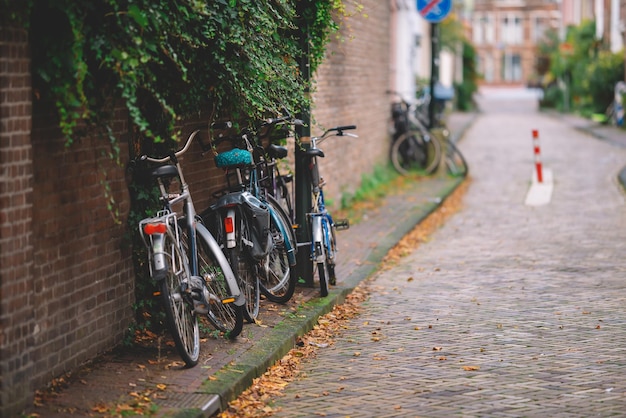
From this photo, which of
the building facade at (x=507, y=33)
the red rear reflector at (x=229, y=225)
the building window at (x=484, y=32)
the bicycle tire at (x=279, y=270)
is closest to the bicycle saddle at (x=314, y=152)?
the bicycle tire at (x=279, y=270)

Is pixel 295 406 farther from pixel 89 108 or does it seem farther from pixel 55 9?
pixel 55 9

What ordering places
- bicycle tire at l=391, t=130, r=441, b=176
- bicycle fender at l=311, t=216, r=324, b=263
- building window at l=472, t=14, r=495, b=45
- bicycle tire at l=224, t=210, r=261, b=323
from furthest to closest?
building window at l=472, t=14, r=495, b=45 < bicycle tire at l=391, t=130, r=441, b=176 < bicycle fender at l=311, t=216, r=324, b=263 < bicycle tire at l=224, t=210, r=261, b=323

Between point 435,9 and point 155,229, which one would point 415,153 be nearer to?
point 435,9

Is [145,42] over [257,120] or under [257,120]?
over

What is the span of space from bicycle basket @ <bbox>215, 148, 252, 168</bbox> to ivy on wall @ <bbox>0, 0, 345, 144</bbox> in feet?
0.99

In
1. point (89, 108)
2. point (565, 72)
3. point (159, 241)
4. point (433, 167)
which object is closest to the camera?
point (89, 108)

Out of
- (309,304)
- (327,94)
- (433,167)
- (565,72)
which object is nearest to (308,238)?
(309,304)

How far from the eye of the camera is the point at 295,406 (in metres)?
5.83

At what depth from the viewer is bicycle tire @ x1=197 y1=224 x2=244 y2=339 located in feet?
22.0

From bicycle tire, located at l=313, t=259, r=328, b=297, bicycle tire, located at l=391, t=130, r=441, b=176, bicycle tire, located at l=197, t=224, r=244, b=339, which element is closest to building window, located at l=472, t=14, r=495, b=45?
bicycle tire, located at l=391, t=130, r=441, b=176

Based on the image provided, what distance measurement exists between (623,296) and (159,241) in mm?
4488


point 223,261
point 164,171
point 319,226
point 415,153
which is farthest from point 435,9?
point 164,171

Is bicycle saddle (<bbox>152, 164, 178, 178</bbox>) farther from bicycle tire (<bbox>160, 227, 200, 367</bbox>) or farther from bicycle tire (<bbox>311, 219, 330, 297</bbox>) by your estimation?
bicycle tire (<bbox>311, 219, 330, 297</bbox>)

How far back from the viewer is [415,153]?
747 inches
